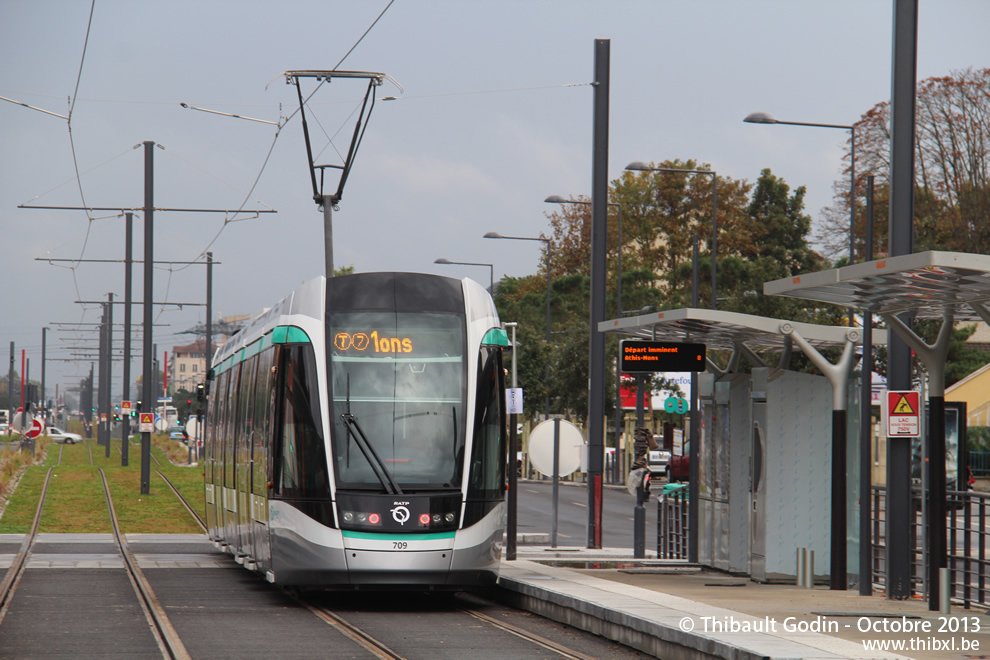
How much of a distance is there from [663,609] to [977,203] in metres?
36.3

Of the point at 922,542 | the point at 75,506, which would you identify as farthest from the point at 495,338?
the point at 75,506

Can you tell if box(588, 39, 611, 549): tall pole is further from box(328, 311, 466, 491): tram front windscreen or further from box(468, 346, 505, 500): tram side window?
box(328, 311, 466, 491): tram front windscreen

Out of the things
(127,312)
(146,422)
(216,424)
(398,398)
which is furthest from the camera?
(127,312)

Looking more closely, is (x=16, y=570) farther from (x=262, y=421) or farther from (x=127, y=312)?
(x=127, y=312)

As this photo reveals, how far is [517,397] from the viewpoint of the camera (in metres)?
19.6

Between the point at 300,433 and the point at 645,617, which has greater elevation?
the point at 300,433

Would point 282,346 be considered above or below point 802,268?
below

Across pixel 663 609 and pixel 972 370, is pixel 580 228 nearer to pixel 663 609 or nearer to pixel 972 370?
pixel 972 370

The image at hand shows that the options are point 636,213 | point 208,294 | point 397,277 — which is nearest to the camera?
point 397,277

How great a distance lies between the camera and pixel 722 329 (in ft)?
52.2

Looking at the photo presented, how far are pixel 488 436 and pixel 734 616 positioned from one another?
348cm

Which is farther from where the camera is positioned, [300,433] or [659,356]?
[659,356]

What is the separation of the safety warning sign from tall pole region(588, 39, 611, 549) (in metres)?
6.36

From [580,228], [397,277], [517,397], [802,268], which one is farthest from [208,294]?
[397,277]
